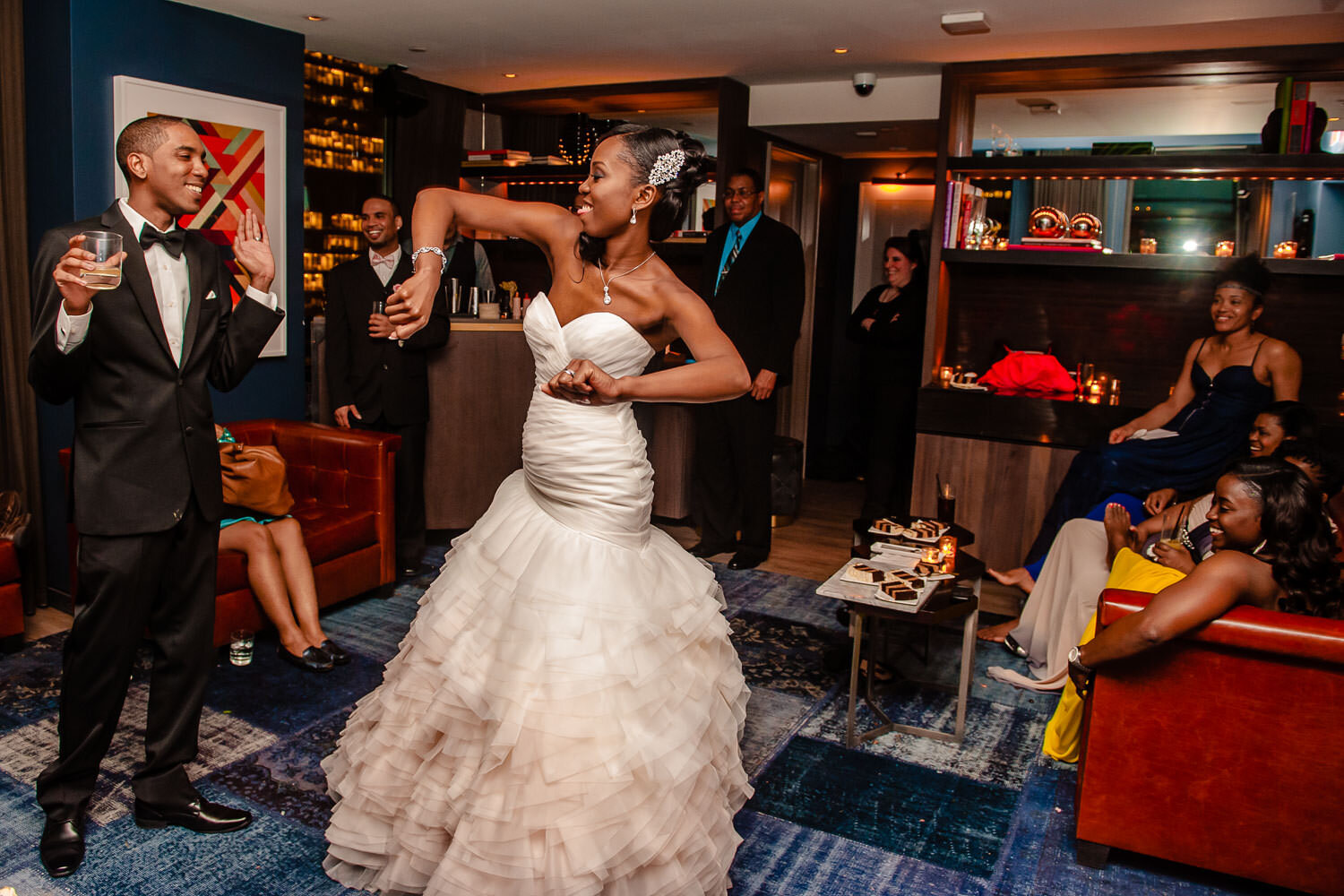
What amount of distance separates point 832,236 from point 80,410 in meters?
6.30

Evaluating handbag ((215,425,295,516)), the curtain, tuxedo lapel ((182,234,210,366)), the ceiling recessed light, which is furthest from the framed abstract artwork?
the ceiling recessed light

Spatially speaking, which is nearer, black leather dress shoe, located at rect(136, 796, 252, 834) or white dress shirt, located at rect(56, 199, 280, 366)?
white dress shirt, located at rect(56, 199, 280, 366)

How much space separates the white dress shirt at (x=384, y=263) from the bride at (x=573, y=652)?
2.53m

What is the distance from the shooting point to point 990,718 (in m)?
3.57

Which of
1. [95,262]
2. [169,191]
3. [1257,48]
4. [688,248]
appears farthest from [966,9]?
[95,262]

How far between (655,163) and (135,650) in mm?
1722

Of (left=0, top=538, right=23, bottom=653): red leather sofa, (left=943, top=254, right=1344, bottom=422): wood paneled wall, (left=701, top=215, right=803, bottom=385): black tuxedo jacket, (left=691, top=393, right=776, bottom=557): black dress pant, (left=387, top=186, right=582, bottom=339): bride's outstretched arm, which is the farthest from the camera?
(left=691, top=393, right=776, bottom=557): black dress pant

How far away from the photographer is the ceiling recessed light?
437 centimetres

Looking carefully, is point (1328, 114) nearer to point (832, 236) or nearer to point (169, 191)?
point (832, 236)

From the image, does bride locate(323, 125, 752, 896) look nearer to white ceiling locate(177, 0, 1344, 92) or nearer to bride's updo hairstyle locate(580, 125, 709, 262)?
bride's updo hairstyle locate(580, 125, 709, 262)

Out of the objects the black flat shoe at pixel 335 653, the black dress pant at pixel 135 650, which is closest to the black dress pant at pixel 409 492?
the black flat shoe at pixel 335 653

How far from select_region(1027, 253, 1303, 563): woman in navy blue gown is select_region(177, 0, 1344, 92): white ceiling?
3.64ft

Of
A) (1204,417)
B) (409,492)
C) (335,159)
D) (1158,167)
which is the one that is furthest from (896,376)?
(335,159)

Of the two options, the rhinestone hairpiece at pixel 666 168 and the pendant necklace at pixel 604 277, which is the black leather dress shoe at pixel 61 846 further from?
the rhinestone hairpiece at pixel 666 168
